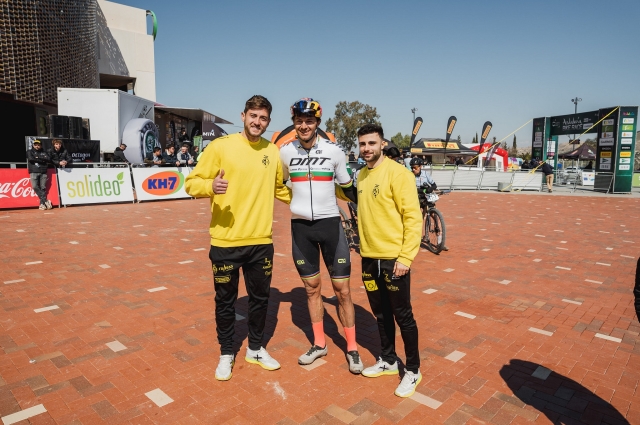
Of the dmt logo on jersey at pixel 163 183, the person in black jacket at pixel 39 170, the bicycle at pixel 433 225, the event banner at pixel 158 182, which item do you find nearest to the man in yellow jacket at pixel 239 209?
the bicycle at pixel 433 225

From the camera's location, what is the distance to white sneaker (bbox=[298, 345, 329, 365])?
351 centimetres

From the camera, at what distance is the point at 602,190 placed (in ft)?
70.2

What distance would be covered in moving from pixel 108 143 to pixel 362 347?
16.5 metres

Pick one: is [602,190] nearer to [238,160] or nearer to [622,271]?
[622,271]

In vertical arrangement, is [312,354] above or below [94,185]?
below

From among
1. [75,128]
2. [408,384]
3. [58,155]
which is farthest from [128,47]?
[408,384]

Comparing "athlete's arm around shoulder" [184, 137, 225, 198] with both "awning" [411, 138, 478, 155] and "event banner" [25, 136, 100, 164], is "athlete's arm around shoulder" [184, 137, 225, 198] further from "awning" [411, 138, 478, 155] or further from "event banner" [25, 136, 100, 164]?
"awning" [411, 138, 478, 155]

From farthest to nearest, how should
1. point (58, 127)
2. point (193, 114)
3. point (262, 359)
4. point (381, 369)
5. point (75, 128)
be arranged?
1. point (193, 114)
2. point (75, 128)
3. point (58, 127)
4. point (262, 359)
5. point (381, 369)

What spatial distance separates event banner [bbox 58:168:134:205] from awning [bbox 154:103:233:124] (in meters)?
13.8

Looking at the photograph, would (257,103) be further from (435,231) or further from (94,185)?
(94,185)

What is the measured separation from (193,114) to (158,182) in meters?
16.8

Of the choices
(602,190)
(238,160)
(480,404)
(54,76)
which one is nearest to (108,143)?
(54,76)

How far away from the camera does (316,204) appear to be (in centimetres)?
337

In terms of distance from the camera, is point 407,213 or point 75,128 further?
point 75,128
